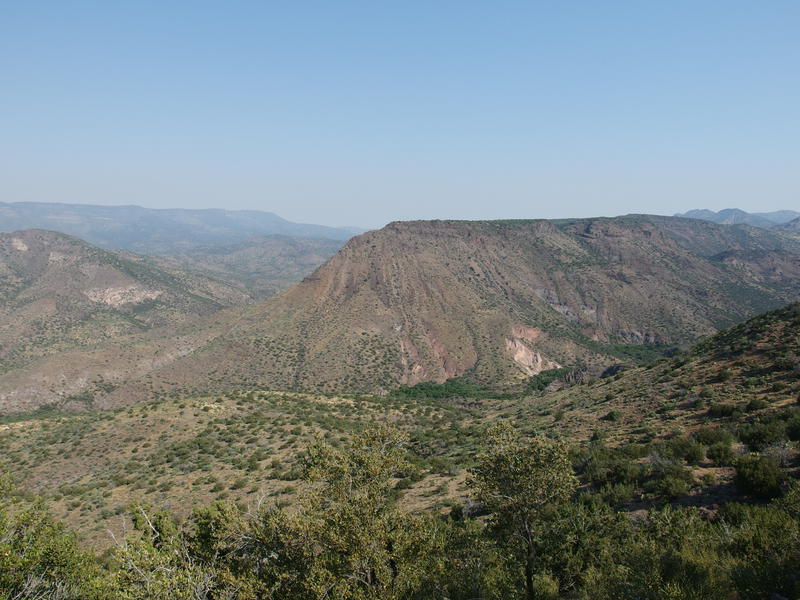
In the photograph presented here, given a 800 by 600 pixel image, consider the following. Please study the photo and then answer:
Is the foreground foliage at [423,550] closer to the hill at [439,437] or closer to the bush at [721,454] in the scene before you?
the hill at [439,437]

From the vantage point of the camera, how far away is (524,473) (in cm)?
1361

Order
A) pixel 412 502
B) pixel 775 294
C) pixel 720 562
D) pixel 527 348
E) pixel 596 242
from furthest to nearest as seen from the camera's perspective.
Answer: pixel 596 242
pixel 775 294
pixel 527 348
pixel 412 502
pixel 720 562

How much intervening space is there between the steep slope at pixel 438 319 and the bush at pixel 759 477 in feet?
215

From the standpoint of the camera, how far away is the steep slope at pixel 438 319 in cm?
8094

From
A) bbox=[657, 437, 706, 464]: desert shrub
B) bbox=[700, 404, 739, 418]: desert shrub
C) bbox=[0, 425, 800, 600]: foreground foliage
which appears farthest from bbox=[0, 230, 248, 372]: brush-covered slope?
bbox=[700, 404, 739, 418]: desert shrub

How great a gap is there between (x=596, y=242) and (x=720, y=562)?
542ft

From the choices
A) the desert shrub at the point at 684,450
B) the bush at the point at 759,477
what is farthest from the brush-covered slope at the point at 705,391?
the bush at the point at 759,477

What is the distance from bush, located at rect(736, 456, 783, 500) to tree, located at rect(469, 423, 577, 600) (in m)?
7.99

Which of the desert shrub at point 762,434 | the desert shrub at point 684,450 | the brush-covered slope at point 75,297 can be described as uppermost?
the desert shrub at point 762,434

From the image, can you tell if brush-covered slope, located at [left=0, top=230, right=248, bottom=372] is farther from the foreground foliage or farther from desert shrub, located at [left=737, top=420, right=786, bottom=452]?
desert shrub, located at [left=737, top=420, right=786, bottom=452]

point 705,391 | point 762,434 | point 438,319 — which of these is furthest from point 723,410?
point 438,319

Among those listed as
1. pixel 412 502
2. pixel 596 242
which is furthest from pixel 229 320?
pixel 596 242

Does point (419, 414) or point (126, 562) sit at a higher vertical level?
point (126, 562)

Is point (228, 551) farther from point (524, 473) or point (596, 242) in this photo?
point (596, 242)
